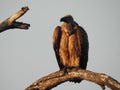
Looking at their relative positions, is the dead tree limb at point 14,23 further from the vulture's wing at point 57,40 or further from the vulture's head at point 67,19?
the vulture's head at point 67,19

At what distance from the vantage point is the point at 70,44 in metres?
12.2

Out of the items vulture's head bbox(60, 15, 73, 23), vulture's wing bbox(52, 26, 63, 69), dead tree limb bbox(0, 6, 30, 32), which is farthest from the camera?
vulture's head bbox(60, 15, 73, 23)

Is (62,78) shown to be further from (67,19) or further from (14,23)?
(67,19)

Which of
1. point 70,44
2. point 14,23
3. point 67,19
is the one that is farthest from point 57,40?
point 14,23

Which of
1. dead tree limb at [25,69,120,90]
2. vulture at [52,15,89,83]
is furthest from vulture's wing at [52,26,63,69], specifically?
dead tree limb at [25,69,120,90]

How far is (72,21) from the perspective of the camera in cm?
1241

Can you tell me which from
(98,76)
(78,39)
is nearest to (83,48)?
(78,39)

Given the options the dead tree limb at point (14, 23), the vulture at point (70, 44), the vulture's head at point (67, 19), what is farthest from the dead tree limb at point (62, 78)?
the vulture's head at point (67, 19)

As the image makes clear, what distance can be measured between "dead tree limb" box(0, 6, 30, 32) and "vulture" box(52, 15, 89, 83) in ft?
10.6

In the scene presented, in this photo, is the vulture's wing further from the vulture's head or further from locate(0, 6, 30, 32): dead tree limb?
locate(0, 6, 30, 32): dead tree limb

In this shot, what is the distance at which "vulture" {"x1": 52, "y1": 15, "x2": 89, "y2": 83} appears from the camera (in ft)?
39.2

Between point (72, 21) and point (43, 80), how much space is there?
152 inches

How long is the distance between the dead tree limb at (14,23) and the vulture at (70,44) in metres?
3.24

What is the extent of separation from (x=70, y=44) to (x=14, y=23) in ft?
12.4
